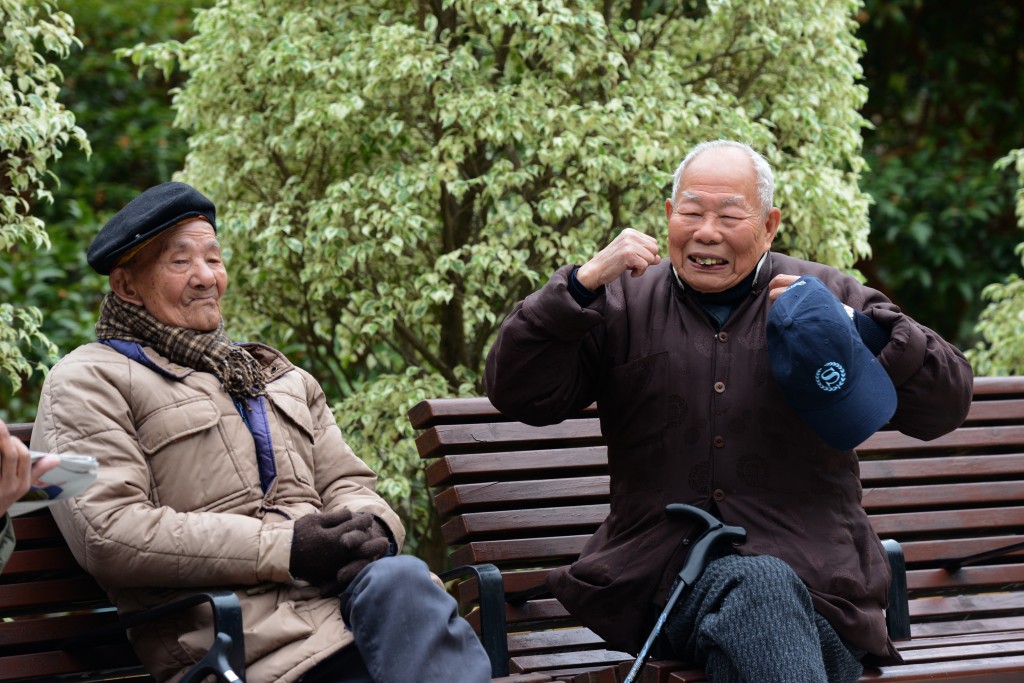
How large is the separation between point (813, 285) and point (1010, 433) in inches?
66.1

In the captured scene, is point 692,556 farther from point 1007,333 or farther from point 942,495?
point 1007,333

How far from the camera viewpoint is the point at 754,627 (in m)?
3.17

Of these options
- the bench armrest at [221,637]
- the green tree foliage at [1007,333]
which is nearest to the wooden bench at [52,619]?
the bench armrest at [221,637]

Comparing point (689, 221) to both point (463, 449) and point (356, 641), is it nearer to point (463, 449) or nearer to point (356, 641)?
point (463, 449)

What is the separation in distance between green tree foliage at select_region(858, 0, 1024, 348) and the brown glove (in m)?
6.00

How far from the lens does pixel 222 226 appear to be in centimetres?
567

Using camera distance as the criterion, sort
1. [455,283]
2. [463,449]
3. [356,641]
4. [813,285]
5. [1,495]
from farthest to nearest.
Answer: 1. [455,283]
2. [463,449]
3. [813,285]
4. [356,641]
5. [1,495]

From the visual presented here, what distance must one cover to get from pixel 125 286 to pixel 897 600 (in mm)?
2309

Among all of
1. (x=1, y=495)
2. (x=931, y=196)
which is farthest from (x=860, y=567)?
(x=931, y=196)

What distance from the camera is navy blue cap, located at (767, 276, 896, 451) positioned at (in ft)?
10.9

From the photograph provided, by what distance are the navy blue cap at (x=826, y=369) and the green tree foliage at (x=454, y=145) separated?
Result: 2002 mm

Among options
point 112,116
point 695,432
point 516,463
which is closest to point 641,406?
point 695,432

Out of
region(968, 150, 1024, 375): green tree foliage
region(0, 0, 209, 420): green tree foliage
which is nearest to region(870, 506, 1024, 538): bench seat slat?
region(968, 150, 1024, 375): green tree foliage

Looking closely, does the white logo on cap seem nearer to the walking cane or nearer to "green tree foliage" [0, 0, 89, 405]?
the walking cane
